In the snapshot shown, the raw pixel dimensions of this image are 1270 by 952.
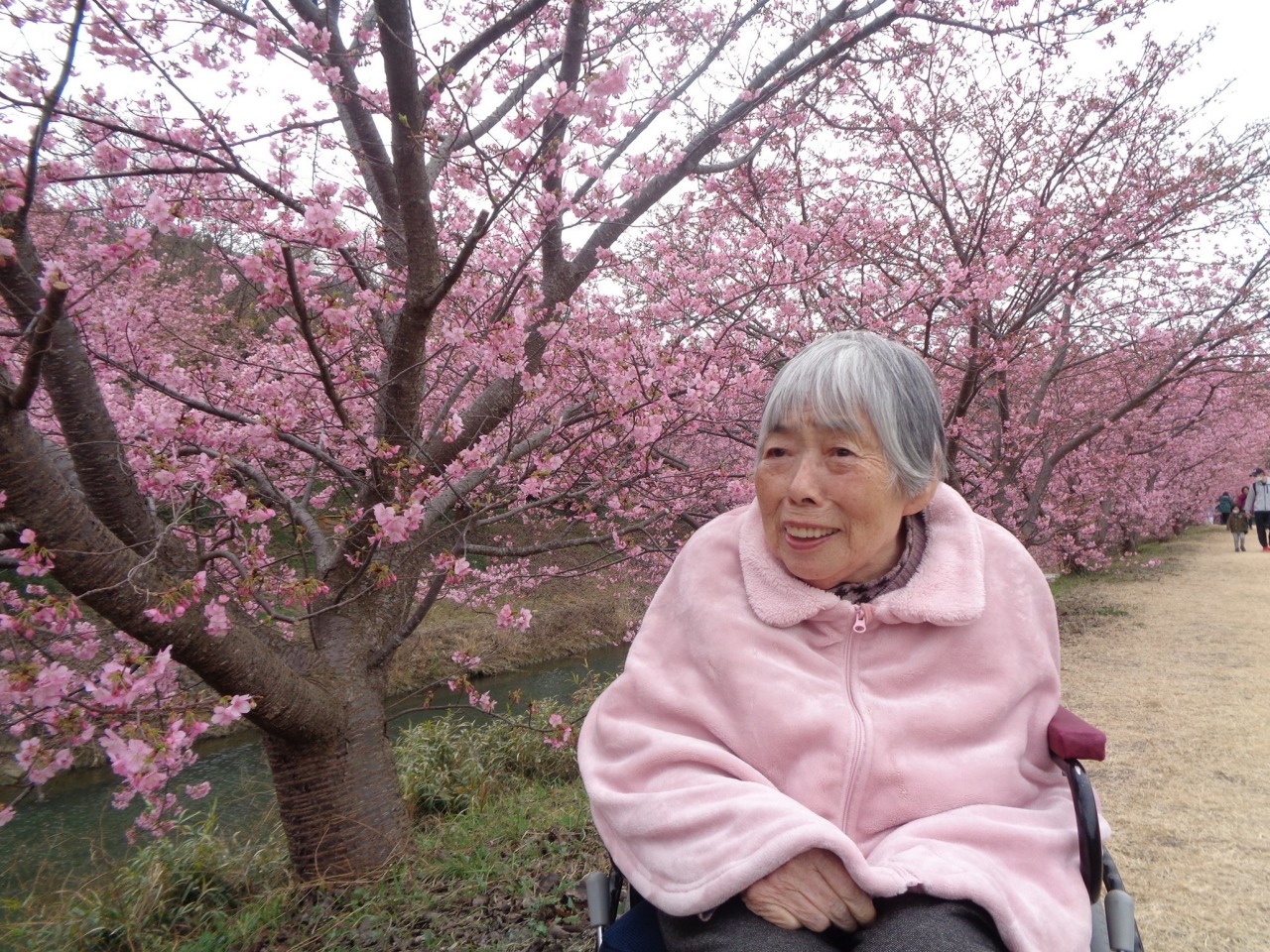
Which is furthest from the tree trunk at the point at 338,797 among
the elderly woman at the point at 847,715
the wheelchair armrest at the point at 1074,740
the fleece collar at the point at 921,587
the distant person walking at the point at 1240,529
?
the distant person walking at the point at 1240,529

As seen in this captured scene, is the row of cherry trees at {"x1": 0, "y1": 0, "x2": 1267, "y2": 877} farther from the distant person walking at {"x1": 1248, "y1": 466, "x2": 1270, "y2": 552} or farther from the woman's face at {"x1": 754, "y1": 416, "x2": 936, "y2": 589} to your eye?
the distant person walking at {"x1": 1248, "y1": 466, "x2": 1270, "y2": 552}

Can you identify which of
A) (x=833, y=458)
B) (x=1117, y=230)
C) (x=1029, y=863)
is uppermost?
(x=1117, y=230)

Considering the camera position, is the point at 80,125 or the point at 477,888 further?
the point at 477,888

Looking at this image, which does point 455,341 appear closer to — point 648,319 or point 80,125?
point 80,125

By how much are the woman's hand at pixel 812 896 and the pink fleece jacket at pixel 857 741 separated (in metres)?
0.04

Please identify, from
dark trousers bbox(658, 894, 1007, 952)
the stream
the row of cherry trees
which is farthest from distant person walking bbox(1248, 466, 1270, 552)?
dark trousers bbox(658, 894, 1007, 952)

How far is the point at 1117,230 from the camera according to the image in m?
5.89

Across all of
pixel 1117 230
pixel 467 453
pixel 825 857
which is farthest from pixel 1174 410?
pixel 825 857

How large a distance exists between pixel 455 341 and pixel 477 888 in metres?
2.15

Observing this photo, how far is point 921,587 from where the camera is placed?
53.9 inches

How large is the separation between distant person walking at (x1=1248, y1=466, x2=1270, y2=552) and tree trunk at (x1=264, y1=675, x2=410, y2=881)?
51.4ft

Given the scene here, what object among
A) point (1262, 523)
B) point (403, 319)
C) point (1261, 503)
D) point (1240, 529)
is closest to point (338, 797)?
point (403, 319)

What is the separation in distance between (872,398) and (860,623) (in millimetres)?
420

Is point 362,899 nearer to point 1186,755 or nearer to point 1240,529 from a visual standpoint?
point 1186,755
